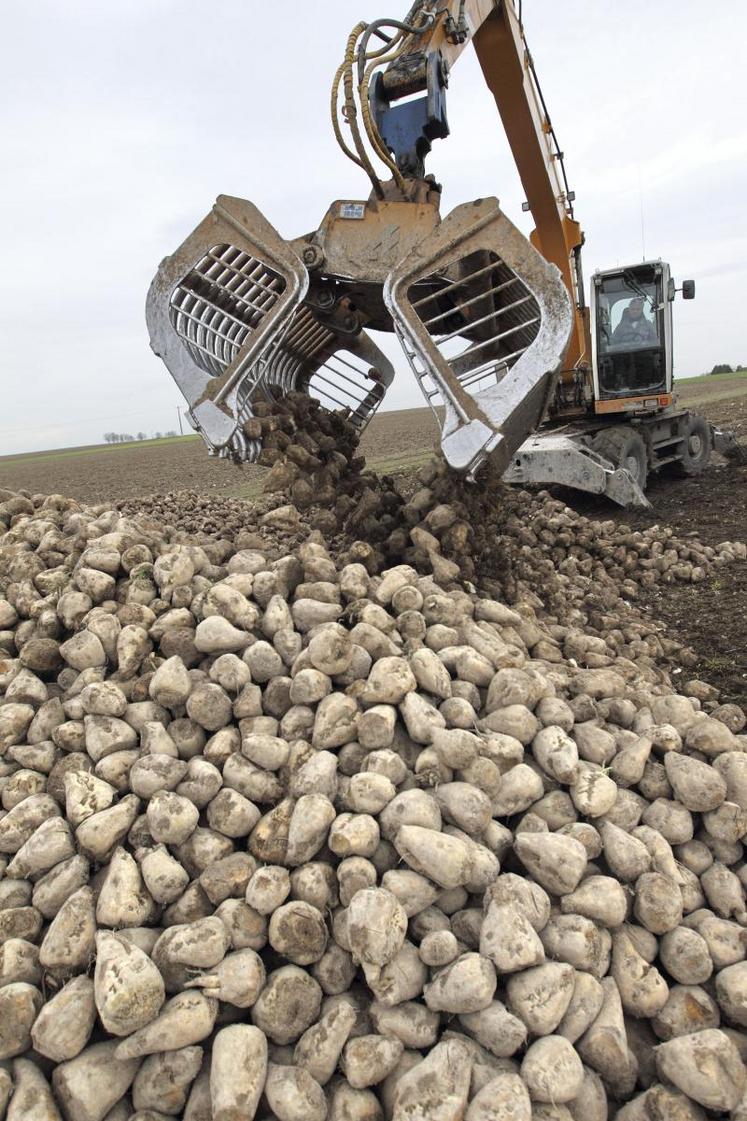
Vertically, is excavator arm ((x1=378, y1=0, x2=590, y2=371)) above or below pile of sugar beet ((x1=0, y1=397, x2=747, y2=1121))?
above

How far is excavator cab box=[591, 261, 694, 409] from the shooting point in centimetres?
807

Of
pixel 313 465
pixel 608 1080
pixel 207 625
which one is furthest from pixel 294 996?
pixel 313 465

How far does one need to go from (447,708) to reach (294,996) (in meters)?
0.98

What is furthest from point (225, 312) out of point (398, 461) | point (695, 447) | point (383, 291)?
point (398, 461)

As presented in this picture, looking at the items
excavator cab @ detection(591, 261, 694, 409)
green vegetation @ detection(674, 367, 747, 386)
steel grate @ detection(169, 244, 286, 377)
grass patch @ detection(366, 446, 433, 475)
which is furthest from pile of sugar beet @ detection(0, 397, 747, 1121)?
green vegetation @ detection(674, 367, 747, 386)

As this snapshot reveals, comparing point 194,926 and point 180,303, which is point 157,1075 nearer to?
point 194,926

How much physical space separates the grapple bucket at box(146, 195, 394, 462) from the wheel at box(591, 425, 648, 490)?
4.64 metres

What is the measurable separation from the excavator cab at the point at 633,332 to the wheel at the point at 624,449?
35 centimetres

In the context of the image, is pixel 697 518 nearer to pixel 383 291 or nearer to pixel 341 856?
pixel 383 291

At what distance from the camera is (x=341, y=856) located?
7.09ft

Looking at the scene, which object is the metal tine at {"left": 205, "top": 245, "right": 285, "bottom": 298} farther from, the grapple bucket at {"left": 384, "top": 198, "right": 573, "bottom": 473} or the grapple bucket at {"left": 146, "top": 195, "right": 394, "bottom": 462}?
the grapple bucket at {"left": 384, "top": 198, "right": 573, "bottom": 473}

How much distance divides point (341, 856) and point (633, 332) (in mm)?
7484

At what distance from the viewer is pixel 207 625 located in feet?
8.75

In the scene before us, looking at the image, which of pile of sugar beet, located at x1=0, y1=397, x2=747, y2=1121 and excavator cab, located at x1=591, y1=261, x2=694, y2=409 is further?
excavator cab, located at x1=591, y1=261, x2=694, y2=409
